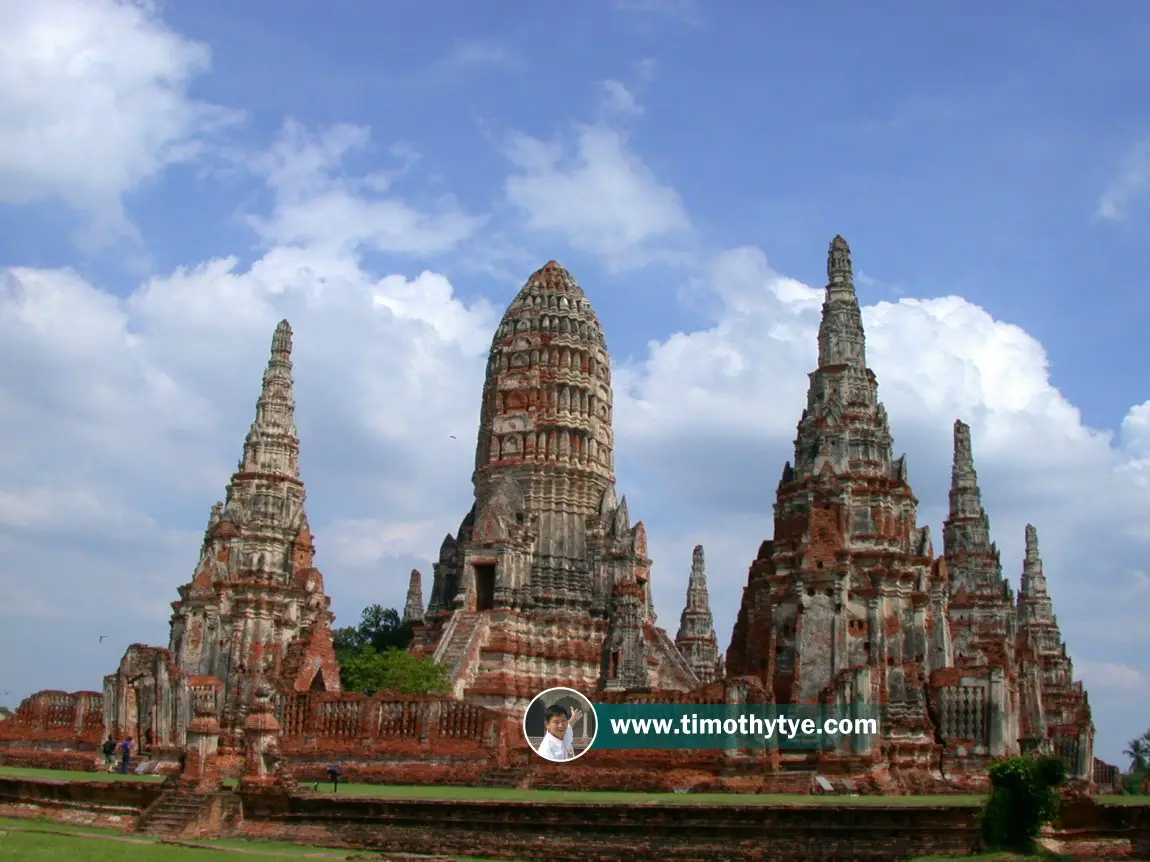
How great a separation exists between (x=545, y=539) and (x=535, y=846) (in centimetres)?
3095

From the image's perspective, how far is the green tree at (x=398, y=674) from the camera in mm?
42562

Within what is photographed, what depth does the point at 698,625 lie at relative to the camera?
203ft

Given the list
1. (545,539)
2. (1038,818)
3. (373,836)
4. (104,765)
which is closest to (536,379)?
(545,539)

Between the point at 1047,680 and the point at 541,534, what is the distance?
23.5 meters

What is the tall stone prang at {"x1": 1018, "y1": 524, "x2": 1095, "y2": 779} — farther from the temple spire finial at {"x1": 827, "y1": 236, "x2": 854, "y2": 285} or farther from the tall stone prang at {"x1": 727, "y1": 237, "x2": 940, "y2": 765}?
the temple spire finial at {"x1": 827, "y1": 236, "x2": 854, "y2": 285}

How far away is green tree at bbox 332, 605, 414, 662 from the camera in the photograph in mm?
65250

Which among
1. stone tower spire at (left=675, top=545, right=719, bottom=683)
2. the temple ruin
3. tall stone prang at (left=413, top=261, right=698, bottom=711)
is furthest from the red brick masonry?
stone tower spire at (left=675, top=545, right=719, bottom=683)

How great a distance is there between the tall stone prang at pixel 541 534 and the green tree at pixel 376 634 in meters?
11.9

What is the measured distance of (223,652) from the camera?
4859 cm

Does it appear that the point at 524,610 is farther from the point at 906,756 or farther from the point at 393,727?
the point at 906,756

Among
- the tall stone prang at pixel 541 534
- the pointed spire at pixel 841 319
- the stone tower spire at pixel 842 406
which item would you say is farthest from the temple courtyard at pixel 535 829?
the tall stone prang at pixel 541 534

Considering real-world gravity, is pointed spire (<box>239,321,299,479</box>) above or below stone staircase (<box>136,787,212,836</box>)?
above

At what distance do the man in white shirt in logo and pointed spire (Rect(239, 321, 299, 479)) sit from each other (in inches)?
850

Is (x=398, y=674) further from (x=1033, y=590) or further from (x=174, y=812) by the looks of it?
(x=1033, y=590)
